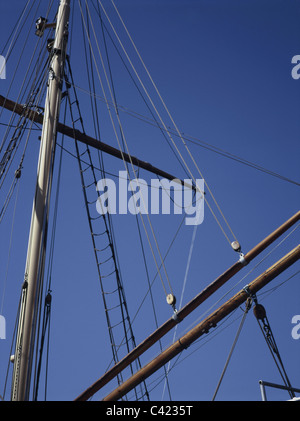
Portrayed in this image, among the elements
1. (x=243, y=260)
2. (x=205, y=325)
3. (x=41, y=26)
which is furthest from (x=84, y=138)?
(x=205, y=325)

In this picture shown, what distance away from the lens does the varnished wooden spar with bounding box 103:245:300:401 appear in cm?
831

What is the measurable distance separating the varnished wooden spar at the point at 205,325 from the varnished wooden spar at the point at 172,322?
329mm

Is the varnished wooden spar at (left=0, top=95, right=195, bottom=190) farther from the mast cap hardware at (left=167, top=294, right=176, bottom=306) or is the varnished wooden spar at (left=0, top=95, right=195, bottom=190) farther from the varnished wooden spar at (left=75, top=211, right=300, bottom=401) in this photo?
the mast cap hardware at (left=167, top=294, right=176, bottom=306)

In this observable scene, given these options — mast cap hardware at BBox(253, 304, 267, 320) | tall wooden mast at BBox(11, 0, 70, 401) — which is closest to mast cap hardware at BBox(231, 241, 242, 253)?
mast cap hardware at BBox(253, 304, 267, 320)

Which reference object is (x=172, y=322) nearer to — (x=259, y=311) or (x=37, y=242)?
(x=259, y=311)

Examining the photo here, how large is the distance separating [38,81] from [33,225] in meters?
5.76

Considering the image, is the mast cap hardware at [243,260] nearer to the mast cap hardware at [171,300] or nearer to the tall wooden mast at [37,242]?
the mast cap hardware at [171,300]

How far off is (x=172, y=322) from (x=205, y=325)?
0.55 metres

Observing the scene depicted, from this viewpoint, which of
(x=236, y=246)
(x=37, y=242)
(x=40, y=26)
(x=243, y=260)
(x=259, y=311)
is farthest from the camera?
(x=40, y=26)

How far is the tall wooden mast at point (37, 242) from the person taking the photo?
23.9 ft

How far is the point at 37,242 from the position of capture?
8492 millimetres

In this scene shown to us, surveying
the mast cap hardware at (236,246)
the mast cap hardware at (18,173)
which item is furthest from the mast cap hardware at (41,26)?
the mast cap hardware at (236,246)
